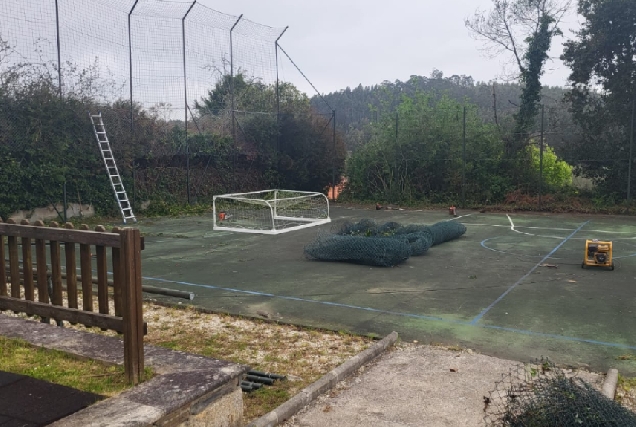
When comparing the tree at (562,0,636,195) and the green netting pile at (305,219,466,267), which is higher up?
the tree at (562,0,636,195)

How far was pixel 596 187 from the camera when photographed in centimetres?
1625

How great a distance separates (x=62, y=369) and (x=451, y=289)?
4668 mm

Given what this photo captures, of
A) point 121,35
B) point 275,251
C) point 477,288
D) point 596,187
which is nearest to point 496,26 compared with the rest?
point 596,187

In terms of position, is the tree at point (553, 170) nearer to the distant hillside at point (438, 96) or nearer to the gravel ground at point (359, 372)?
the distant hillside at point (438, 96)

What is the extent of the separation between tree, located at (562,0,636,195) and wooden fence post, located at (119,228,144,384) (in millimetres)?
15813

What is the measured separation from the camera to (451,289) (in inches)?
263

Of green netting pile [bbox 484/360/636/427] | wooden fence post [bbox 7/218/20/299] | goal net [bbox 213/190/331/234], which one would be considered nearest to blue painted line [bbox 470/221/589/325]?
green netting pile [bbox 484/360/636/427]

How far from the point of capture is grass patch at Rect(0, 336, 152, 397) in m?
2.95

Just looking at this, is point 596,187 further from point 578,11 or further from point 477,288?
point 477,288

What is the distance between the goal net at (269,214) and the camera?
1196 centimetres

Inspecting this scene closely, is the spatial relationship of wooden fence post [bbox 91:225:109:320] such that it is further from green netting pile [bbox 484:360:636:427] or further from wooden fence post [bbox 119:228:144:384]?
green netting pile [bbox 484:360:636:427]

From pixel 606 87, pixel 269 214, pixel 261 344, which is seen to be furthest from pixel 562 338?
pixel 606 87

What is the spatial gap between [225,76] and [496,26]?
10263mm

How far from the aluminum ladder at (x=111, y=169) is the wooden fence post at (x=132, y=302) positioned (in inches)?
464
